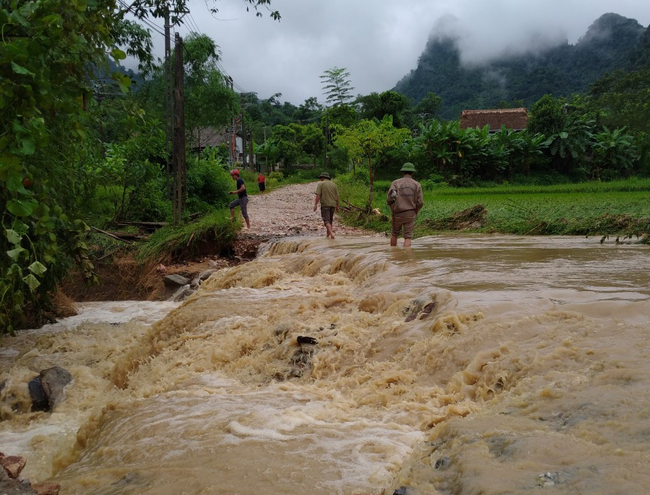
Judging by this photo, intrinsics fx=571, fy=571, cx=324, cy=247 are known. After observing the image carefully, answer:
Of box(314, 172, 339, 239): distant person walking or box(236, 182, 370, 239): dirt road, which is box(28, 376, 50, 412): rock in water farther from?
box(236, 182, 370, 239): dirt road

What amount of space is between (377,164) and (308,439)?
25782 millimetres

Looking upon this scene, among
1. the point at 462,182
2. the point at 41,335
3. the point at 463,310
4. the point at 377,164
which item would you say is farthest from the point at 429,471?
the point at 377,164

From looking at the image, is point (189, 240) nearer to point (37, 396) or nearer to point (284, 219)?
point (284, 219)

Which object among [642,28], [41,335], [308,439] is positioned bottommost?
[41,335]

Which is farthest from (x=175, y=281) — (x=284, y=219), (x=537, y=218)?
(x=537, y=218)

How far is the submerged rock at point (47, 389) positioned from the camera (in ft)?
17.9

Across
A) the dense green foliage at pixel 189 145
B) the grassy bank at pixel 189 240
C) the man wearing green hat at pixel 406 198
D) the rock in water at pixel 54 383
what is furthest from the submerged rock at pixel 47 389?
the grassy bank at pixel 189 240

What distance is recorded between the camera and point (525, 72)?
77.6 meters

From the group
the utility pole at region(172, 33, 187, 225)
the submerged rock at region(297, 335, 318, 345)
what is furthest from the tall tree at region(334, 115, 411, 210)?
the submerged rock at region(297, 335, 318, 345)

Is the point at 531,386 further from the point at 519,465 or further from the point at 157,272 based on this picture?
the point at 157,272

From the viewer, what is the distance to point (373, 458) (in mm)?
3176

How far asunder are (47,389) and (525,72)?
8196 centimetres

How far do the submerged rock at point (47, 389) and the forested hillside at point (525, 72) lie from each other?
51.1m

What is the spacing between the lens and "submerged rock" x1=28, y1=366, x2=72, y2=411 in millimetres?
5464
